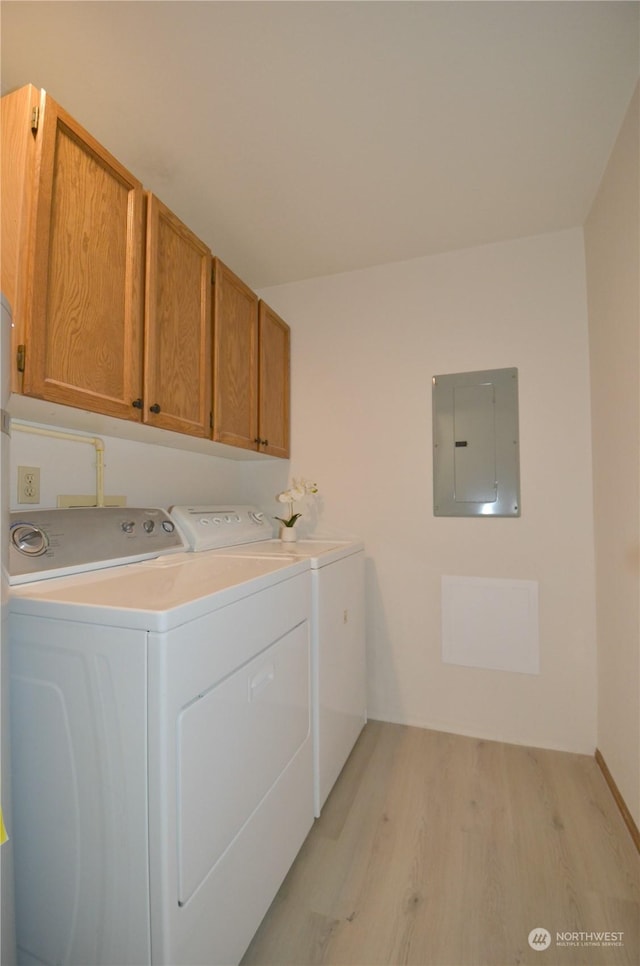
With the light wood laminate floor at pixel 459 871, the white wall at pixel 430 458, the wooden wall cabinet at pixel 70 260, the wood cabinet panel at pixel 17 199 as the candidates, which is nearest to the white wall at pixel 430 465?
the white wall at pixel 430 458

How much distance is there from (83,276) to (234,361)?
797mm

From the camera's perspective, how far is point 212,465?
2.33 m

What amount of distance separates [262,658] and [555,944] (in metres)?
1.08

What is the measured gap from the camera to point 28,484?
134cm

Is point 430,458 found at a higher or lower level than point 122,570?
higher

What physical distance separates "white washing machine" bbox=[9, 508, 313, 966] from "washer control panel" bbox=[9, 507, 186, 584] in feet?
0.05

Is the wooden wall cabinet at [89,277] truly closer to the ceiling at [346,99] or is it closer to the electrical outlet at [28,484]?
the ceiling at [346,99]

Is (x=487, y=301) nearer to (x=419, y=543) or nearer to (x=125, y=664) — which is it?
(x=419, y=543)

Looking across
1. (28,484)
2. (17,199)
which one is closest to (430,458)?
(28,484)

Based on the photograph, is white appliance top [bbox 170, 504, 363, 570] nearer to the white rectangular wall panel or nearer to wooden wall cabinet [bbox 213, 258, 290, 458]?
wooden wall cabinet [bbox 213, 258, 290, 458]

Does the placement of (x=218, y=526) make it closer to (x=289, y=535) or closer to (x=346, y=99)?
(x=289, y=535)

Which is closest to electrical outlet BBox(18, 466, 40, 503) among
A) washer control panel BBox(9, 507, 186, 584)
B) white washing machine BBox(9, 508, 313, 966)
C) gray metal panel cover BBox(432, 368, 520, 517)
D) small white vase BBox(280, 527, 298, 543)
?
washer control panel BBox(9, 507, 186, 584)

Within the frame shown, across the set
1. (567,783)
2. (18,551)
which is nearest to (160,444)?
(18,551)

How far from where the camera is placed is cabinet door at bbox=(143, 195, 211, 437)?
1374 millimetres
